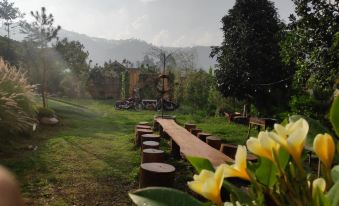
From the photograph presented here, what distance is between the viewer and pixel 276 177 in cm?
60

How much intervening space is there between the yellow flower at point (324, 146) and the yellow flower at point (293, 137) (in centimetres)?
3

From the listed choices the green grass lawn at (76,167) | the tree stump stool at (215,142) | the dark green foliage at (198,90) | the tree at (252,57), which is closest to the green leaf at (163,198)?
the green grass lawn at (76,167)

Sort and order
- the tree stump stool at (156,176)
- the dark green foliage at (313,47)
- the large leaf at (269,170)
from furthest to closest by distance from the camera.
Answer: the dark green foliage at (313,47)
the tree stump stool at (156,176)
the large leaf at (269,170)

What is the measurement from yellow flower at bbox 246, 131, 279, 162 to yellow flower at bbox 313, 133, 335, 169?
2.3 inches

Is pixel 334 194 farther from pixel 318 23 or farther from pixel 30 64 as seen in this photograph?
pixel 30 64

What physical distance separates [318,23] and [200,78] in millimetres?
11998

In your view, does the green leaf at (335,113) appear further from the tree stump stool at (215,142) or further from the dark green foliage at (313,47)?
the tree stump stool at (215,142)

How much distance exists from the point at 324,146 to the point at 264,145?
9 centimetres

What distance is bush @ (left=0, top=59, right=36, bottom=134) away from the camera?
5914 millimetres

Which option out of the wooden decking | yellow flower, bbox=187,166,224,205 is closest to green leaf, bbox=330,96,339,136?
yellow flower, bbox=187,166,224,205

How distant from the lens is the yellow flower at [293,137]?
0.51 m

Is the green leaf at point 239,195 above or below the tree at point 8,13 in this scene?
below

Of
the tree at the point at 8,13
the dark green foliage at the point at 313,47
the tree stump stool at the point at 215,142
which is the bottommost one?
the tree stump stool at the point at 215,142

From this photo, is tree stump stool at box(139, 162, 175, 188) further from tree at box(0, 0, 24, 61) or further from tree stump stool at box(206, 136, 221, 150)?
tree at box(0, 0, 24, 61)
